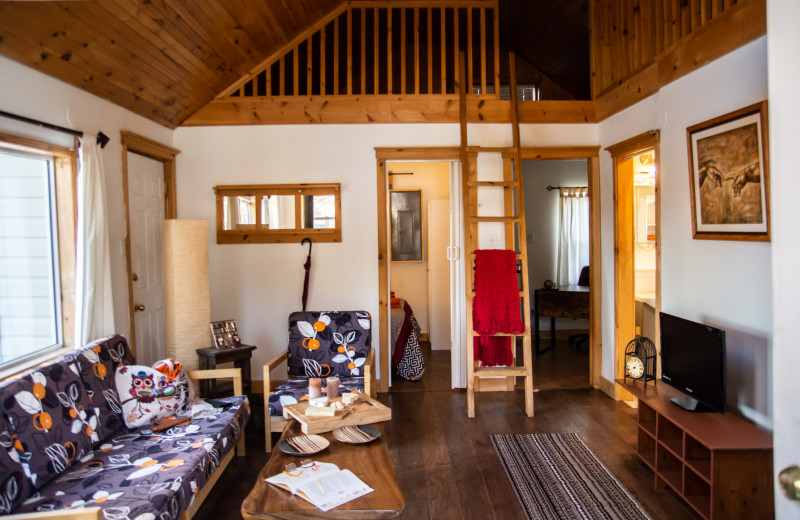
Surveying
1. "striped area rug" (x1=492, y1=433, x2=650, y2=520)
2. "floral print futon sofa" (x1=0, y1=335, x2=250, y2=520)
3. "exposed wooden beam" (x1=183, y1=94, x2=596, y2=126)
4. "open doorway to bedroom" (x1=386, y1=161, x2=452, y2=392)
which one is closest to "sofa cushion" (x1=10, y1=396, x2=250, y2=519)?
"floral print futon sofa" (x1=0, y1=335, x2=250, y2=520)

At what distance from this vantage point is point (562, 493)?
278 centimetres

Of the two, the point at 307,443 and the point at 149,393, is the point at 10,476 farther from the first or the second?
the point at 307,443

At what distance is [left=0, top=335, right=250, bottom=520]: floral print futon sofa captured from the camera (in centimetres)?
199

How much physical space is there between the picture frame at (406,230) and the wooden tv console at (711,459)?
3.84 m

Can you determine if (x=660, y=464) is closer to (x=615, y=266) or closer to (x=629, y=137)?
(x=615, y=266)

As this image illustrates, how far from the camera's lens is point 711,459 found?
2227mm

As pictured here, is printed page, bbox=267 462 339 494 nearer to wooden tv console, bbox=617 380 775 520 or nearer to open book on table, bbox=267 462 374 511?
open book on table, bbox=267 462 374 511

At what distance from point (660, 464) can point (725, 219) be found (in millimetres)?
1365

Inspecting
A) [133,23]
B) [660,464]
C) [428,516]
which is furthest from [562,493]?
[133,23]

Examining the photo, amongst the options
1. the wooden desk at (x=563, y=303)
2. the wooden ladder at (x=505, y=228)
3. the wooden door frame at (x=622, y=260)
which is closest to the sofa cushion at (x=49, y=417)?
the wooden ladder at (x=505, y=228)

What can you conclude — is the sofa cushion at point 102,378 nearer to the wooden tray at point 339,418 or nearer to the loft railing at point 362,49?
the wooden tray at point 339,418

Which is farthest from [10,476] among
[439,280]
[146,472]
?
[439,280]

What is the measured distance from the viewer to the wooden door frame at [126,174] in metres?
3.61

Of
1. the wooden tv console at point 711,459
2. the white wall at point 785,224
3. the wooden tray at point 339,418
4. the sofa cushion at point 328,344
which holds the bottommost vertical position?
the wooden tv console at point 711,459
